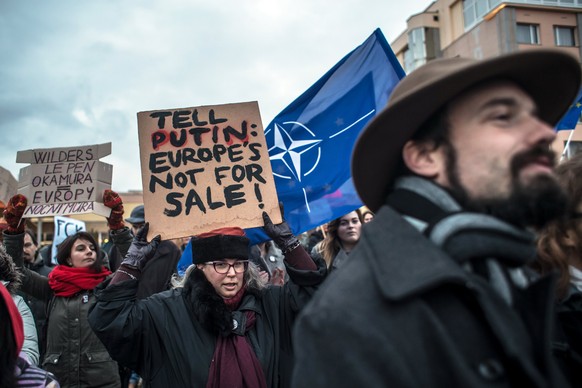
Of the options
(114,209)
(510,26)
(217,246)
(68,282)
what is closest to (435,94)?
(217,246)

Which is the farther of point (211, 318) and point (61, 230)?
point (61, 230)

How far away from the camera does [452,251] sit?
4.03 feet

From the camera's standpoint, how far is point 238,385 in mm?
2791

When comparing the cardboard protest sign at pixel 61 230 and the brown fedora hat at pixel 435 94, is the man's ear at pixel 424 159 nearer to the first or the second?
the brown fedora hat at pixel 435 94

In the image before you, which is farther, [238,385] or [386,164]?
[238,385]

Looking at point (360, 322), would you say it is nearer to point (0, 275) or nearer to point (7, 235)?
point (0, 275)

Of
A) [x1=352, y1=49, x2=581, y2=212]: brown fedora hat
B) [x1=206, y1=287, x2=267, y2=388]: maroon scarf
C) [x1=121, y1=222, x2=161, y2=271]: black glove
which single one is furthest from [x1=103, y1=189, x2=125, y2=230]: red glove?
[x1=352, y1=49, x2=581, y2=212]: brown fedora hat

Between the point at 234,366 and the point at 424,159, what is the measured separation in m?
1.89

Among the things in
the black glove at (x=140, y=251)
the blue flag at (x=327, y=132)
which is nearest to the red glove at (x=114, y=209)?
the black glove at (x=140, y=251)

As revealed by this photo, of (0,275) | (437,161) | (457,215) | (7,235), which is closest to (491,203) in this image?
(457,215)

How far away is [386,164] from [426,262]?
53cm

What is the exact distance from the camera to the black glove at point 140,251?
2975 mm

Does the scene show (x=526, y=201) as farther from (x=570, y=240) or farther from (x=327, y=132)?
(x=327, y=132)

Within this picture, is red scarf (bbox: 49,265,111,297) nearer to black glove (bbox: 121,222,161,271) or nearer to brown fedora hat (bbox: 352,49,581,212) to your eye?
black glove (bbox: 121,222,161,271)
